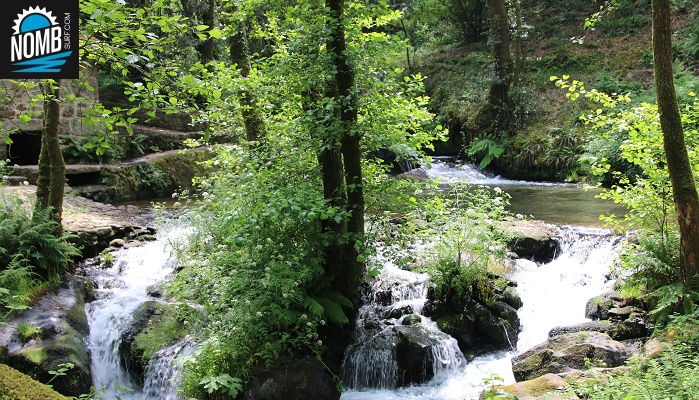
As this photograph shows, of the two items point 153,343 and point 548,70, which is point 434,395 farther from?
point 548,70

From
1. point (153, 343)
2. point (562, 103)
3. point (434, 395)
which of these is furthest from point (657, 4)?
point (562, 103)

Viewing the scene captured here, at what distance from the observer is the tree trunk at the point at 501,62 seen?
1884 centimetres

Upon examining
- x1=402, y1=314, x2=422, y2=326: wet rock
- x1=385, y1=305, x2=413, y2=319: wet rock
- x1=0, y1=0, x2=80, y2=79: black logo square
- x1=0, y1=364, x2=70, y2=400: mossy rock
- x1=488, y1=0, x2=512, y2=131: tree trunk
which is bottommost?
x1=402, y1=314, x2=422, y2=326: wet rock

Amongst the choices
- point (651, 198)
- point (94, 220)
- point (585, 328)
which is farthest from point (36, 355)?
point (651, 198)

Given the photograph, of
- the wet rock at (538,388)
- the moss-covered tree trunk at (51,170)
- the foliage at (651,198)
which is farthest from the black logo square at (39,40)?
the foliage at (651,198)

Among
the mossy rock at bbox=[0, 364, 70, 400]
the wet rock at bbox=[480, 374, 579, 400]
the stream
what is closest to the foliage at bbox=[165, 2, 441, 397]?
the stream

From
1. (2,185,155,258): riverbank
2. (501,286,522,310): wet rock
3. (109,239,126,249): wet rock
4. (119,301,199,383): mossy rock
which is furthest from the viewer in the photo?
(109,239,126,249): wet rock

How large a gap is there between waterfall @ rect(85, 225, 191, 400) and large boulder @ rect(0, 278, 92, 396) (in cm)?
27

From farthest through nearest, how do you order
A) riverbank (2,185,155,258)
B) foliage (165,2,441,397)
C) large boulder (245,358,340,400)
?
riverbank (2,185,155,258) → foliage (165,2,441,397) → large boulder (245,358,340,400)

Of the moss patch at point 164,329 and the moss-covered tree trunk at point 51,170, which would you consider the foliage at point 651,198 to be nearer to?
the moss patch at point 164,329

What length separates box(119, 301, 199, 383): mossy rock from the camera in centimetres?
646

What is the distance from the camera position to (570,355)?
5879 millimetres

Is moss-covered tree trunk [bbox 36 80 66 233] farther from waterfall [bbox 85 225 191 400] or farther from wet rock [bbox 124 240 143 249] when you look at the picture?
wet rock [bbox 124 240 143 249]

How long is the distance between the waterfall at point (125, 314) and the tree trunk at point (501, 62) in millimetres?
14401
